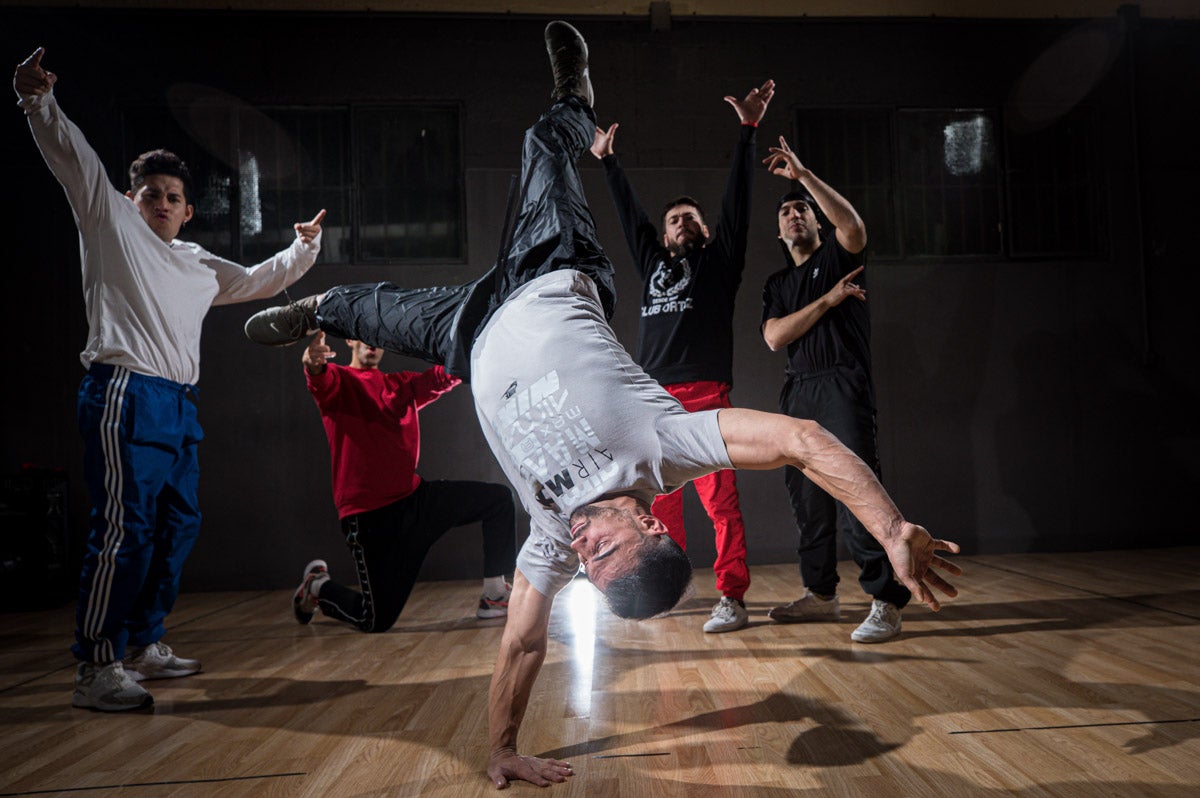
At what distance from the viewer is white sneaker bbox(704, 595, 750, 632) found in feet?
10.1

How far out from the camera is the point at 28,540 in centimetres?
445

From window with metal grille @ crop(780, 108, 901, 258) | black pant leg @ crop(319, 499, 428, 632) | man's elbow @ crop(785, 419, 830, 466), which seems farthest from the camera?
window with metal grille @ crop(780, 108, 901, 258)

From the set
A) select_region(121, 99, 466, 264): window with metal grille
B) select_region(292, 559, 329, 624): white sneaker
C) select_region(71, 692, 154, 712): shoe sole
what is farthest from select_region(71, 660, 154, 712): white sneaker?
select_region(121, 99, 466, 264): window with metal grille

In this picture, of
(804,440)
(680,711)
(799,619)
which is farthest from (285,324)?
(799,619)

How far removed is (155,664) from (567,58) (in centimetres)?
252

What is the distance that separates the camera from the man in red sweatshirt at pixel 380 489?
3053 mm

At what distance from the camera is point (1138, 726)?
183cm

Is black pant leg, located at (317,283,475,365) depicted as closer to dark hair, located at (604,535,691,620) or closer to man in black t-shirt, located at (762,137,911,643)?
dark hair, located at (604,535,691,620)

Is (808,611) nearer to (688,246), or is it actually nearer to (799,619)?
(799,619)

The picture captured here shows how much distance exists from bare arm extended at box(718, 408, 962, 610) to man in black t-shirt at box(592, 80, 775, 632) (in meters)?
1.64

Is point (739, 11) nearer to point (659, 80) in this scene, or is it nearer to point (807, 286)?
point (659, 80)

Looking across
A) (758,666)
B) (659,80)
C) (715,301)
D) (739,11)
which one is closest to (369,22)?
(659,80)

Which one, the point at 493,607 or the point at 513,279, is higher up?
the point at 513,279

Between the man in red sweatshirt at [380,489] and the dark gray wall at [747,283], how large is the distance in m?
1.76
